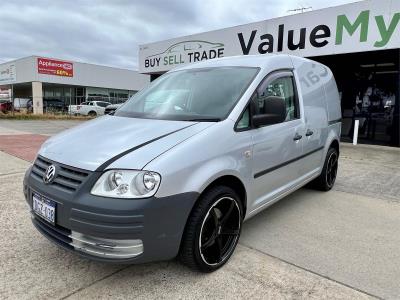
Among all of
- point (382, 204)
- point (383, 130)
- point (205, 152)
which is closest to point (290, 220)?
point (382, 204)

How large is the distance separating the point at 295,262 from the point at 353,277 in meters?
0.48

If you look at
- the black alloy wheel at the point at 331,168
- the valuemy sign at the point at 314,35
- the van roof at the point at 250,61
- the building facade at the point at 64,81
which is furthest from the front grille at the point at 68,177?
the building facade at the point at 64,81

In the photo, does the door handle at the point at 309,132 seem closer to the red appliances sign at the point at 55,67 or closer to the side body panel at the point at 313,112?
the side body panel at the point at 313,112

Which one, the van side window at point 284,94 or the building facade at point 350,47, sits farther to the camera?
the building facade at point 350,47

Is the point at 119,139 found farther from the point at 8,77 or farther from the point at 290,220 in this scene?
the point at 8,77

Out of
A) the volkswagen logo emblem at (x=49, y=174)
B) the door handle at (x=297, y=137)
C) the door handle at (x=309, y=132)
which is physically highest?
the door handle at (x=309, y=132)

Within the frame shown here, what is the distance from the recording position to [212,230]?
9.45ft

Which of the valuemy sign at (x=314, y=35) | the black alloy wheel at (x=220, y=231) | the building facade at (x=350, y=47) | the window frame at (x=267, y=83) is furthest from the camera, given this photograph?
the building facade at (x=350, y=47)

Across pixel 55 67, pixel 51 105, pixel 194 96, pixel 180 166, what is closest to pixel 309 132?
pixel 194 96

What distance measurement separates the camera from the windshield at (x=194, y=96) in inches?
125

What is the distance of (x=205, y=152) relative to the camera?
264 cm

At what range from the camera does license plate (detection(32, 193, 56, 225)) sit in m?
2.51

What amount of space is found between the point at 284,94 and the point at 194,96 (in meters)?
1.15

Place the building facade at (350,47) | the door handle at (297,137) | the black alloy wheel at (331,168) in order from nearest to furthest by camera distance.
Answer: the door handle at (297,137)
the black alloy wheel at (331,168)
the building facade at (350,47)
